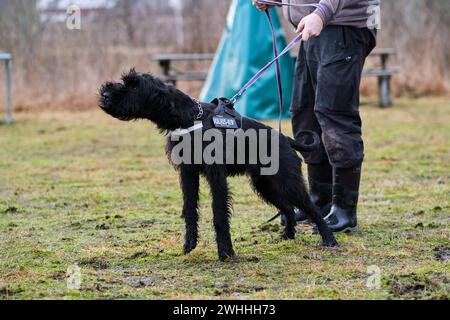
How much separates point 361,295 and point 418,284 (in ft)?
1.12

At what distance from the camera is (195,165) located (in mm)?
4395

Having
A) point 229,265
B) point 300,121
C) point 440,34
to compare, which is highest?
point 440,34

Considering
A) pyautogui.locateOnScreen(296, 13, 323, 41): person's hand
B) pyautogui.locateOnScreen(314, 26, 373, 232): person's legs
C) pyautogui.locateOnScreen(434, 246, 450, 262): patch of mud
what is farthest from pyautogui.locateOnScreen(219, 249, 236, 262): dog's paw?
pyautogui.locateOnScreen(296, 13, 323, 41): person's hand

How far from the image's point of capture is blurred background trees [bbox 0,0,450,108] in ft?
47.2

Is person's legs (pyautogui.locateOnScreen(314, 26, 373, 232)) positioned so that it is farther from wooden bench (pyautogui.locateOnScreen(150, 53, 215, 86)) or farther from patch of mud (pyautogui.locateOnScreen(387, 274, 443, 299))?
wooden bench (pyautogui.locateOnScreen(150, 53, 215, 86))

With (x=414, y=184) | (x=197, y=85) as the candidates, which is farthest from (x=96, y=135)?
(x=414, y=184)

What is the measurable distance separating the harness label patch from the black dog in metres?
0.05

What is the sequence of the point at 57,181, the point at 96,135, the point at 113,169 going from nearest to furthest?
the point at 57,181, the point at 113,169, the point at 96,135

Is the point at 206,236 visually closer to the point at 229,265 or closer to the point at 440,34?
the point at 229,265

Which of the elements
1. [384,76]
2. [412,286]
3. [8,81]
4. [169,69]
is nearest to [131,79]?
[412,286]

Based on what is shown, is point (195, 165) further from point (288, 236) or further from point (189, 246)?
point (288, 236)

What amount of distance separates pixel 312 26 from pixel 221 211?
1.24 m

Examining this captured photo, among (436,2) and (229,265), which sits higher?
(436,2)
